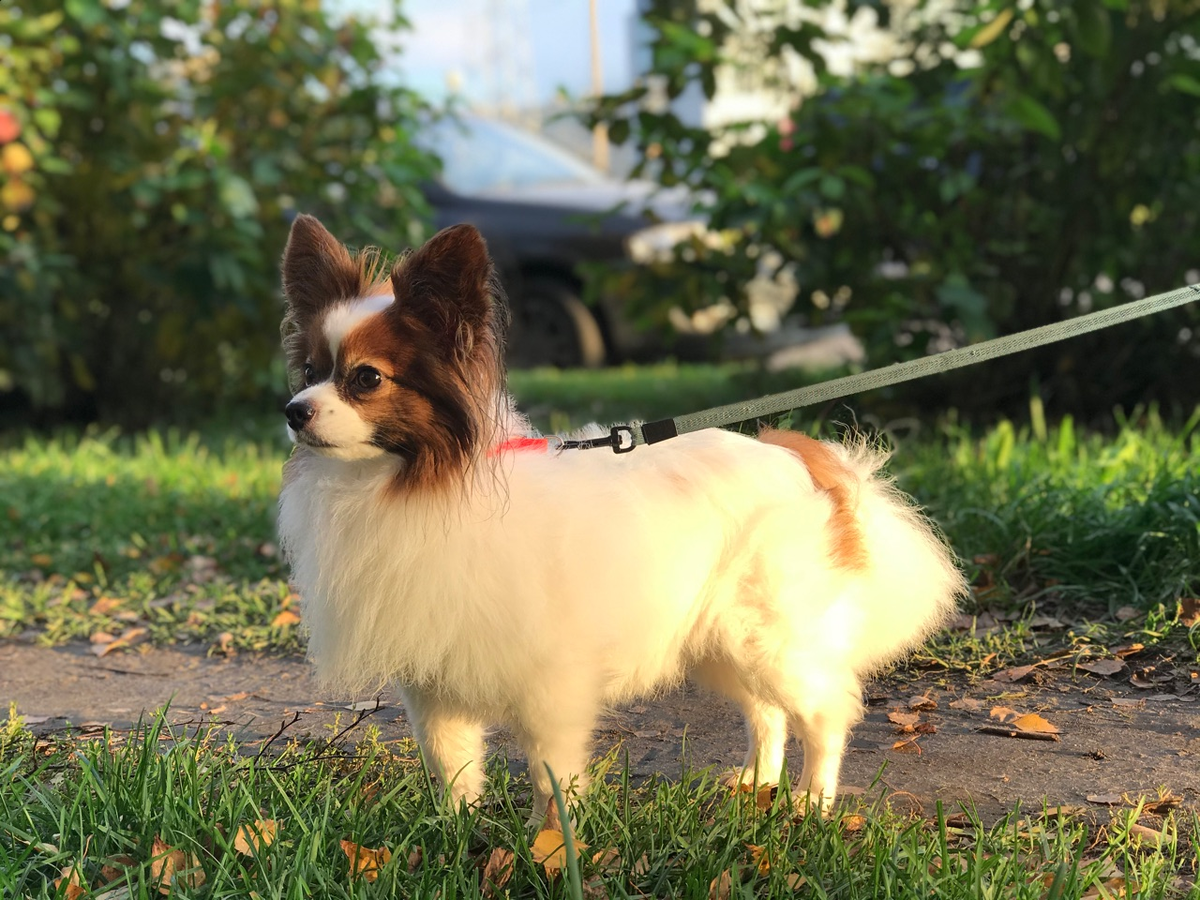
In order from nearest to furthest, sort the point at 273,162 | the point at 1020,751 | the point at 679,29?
the point at 1020,751 < the point at 679,29 < the point at 273,162

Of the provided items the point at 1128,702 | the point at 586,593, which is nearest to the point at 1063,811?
the point at 1128,702

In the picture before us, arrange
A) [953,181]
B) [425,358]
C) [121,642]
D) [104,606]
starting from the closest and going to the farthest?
[425,358]
[121,642]
[104,606]
[953,181]

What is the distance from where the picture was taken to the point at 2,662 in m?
4.11

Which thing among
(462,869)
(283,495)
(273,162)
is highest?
(273,162)

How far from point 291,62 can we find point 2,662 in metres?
5.11

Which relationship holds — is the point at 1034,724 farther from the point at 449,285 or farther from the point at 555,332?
the point at 555,332

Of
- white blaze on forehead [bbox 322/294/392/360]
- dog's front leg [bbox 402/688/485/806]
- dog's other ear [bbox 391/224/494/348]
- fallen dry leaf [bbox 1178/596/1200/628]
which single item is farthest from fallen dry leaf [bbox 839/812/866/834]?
fallen dry leaf [bbox 1178/596/1200/628]

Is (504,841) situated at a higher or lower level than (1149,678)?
higher

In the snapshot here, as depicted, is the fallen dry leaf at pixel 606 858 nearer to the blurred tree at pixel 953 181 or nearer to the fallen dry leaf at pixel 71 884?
the fallen dry leaf at pixel 71 884

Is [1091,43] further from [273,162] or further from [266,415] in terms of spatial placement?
[266,415]

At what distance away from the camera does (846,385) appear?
292 cm

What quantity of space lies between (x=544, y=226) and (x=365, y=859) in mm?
8333

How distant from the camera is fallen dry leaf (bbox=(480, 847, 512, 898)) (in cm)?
227

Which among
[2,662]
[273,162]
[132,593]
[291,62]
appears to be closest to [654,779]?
[2,662]
